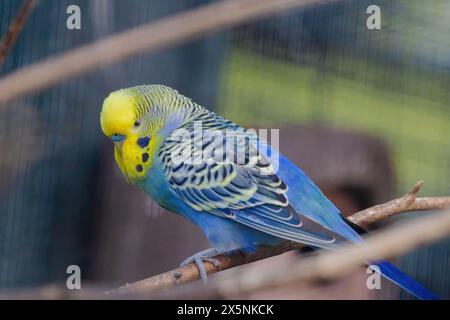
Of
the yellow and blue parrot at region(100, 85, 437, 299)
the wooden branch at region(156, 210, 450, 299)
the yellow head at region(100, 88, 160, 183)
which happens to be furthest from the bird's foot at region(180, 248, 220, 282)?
the wooden branch at region(156, 210, 450, 299)

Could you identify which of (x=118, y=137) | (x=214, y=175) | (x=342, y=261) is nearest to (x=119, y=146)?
(x=118, y=137)

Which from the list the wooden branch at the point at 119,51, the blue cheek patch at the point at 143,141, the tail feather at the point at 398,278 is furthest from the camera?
the blue cheek patch at the point at 143,141

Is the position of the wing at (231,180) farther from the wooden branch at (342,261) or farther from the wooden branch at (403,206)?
the wooden branch at (342,261)

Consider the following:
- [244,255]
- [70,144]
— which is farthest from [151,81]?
[244,255]

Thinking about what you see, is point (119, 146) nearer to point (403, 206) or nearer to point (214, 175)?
point (214, 175)

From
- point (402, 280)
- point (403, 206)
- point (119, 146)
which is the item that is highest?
point (119, 146)

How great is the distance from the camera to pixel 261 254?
57.9 inches

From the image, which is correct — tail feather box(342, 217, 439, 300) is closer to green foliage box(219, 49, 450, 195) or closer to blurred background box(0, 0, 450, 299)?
blurred background box(0, 0, 450, 299)

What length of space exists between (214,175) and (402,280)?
1.48 feet

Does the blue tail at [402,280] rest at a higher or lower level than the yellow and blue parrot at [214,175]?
lower

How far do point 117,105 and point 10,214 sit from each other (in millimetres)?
560

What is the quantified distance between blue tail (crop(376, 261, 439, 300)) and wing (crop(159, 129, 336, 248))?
0.55ft

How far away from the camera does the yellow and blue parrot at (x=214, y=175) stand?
141 cm

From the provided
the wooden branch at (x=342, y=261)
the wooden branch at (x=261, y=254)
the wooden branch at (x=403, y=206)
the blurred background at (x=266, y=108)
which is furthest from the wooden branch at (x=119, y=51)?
the blurred background at (x=266, y=108)
